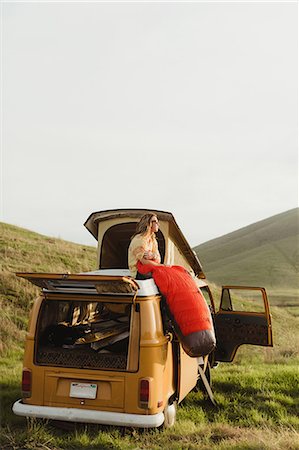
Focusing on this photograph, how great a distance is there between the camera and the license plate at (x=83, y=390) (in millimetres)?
6073

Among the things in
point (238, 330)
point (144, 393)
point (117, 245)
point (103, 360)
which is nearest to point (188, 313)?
point (144, 393)

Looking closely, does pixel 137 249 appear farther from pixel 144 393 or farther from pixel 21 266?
pixel 21 266

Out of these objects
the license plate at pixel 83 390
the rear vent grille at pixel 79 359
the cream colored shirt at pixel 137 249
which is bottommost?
the license plate at pixel 83 390

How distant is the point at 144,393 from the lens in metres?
5.89

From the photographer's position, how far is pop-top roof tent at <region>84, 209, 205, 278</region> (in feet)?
29.3

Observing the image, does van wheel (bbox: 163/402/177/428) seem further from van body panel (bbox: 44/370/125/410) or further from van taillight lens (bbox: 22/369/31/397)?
van taillight lens (bbox: 22/369/31/397)

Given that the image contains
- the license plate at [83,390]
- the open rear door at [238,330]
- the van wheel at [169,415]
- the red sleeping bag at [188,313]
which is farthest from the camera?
the open rear door at [238,330]

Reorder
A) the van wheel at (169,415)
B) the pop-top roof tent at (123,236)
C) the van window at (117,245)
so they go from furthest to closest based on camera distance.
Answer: the van window at (117,245) → the pop-top roof tent at (123,236) → the van wheel at (169,415)

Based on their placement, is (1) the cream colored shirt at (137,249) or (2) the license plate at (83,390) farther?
(1) the cream colored shirt at (137,249)

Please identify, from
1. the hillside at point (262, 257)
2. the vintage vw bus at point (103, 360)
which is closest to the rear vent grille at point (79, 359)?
the vintage vw bus at point (103, 360)

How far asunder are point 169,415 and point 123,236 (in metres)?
4.03

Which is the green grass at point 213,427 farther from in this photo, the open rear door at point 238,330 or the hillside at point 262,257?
the hillside at point 262,257

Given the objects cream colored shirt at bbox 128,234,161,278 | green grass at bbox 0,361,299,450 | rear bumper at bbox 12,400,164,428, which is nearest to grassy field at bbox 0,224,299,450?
green grass at bbox 0,361,299,450

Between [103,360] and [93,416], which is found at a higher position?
[103,360]
